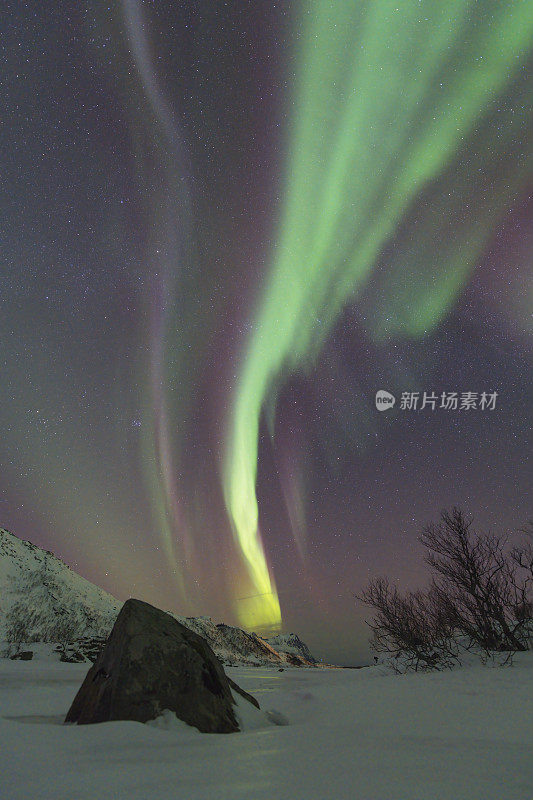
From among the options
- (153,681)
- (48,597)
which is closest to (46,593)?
(48,597)

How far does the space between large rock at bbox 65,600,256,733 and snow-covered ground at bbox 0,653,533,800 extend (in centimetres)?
18

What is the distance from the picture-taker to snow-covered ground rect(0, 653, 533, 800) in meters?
1.59

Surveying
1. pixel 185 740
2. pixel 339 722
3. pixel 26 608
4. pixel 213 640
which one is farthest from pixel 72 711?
pixel 213 640

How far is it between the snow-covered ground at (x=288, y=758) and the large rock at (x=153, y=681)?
7.2 inches

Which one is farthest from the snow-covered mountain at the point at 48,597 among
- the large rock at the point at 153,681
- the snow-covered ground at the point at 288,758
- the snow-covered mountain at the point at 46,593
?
the snow-covered ground at the point at 288,758

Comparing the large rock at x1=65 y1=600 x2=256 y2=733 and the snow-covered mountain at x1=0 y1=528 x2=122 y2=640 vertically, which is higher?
the large rock at x1=65 y1=600 x2=256 y2=733

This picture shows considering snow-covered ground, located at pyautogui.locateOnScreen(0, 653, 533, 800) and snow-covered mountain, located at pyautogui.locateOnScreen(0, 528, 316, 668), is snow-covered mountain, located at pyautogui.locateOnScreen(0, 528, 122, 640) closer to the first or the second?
snow-covered mountain, located at pyautogui.locateOnScreen(0, 528, 316, 668)

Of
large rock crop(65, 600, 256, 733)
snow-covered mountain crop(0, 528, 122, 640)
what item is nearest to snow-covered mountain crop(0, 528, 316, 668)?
snow-covered mountain crop(0, 528, 122, 640)

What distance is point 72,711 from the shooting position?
363 cm

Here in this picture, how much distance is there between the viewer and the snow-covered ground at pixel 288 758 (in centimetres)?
159

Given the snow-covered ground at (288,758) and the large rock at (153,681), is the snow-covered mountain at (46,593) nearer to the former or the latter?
the large rock at (153,681)

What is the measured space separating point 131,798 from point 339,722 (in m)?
2.58

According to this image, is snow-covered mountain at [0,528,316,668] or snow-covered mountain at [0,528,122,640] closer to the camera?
snow-covered mountain at [0,528,316,668]

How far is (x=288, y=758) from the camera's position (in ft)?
6.99
